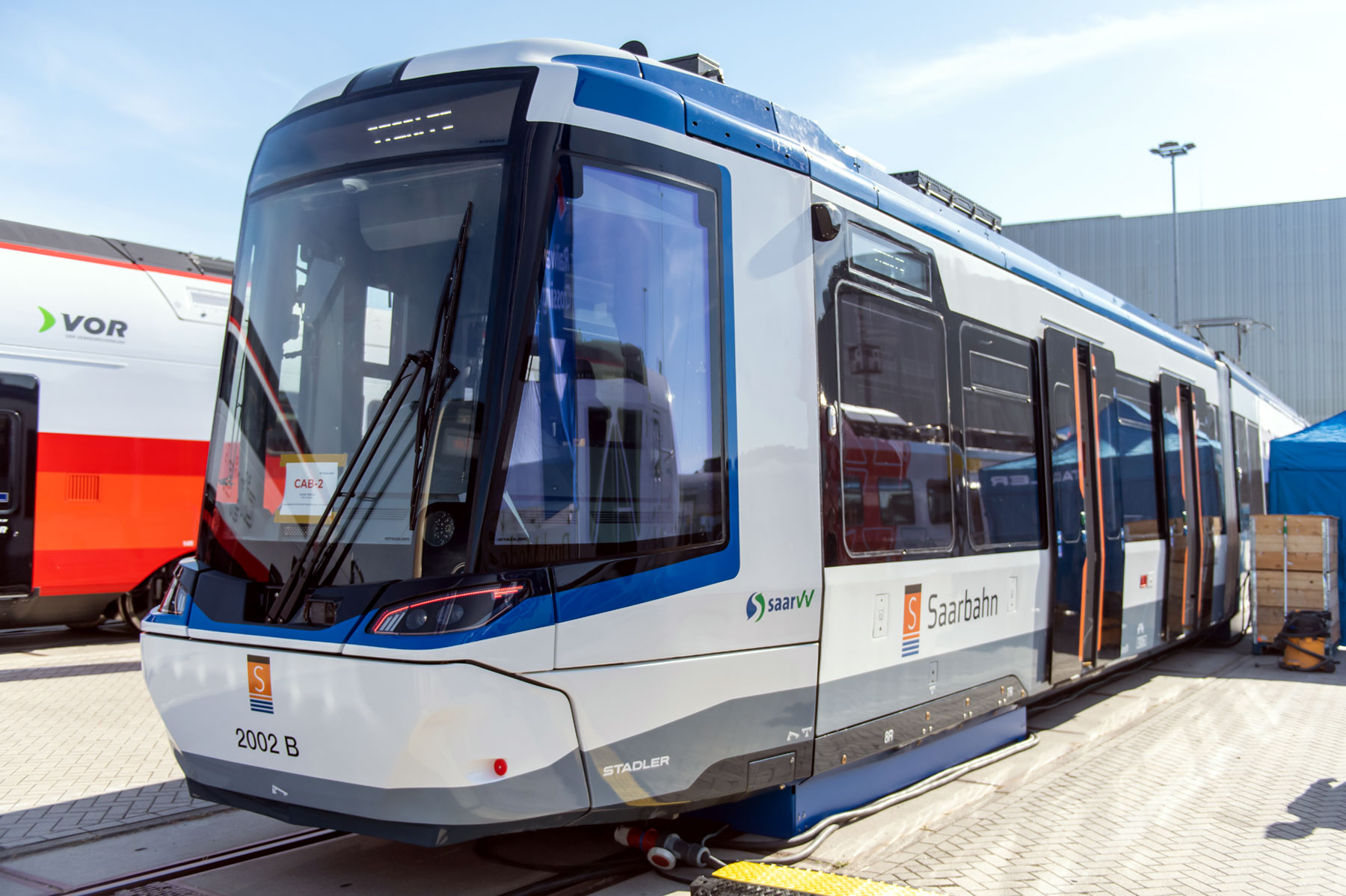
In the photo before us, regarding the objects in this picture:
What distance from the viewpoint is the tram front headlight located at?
146 inches

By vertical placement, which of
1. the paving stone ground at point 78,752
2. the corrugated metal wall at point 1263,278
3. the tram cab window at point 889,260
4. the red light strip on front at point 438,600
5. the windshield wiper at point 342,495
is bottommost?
the paving stone ground at point 78,752

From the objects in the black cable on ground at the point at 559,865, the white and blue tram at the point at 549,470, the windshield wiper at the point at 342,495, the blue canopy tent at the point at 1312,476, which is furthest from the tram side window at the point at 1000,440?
the blue canopy tent at the point at 1312,476

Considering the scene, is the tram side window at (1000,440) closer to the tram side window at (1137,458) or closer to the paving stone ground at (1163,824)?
the paving stone ground at (1163,824)

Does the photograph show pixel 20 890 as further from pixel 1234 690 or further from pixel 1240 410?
pixel 1240 410

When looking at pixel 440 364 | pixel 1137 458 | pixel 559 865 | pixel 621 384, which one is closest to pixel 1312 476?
pixel 1137 458

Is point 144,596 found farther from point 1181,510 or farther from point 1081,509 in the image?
point 1181,510

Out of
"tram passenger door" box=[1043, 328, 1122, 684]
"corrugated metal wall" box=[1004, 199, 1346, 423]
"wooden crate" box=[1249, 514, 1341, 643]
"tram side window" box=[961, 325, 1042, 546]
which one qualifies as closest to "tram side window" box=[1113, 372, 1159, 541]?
"tram passenger door" box=[1043, 328, 1122, 684]

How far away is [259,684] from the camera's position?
13.1 ft

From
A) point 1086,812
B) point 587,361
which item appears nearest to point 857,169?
point 587,361

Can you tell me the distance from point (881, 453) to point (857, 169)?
4.99ft

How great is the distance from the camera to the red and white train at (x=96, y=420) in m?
10.7

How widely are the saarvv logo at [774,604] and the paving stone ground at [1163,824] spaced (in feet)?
4.03

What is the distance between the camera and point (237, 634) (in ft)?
13.5

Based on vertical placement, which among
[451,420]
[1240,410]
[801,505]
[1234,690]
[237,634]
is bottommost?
[1234,690]
